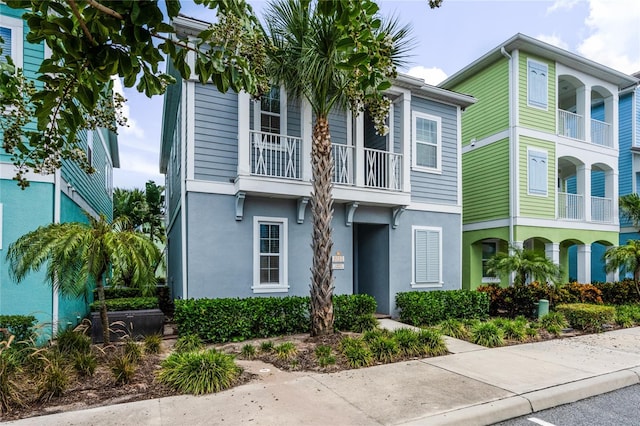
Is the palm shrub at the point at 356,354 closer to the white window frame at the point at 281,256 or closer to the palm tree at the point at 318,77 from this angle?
the palm tree at the point at 318,77

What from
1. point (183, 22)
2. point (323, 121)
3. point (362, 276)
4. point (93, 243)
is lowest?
point (362, 276)

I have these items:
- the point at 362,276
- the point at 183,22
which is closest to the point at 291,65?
the point at 183,22

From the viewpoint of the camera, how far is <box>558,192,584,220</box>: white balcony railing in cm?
1491

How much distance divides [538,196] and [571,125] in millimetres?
3996

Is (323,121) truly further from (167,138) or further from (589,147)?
(589,147)

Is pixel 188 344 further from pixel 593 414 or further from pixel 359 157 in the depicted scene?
pixel 593 414

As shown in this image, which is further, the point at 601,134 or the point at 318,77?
the point at 601,134

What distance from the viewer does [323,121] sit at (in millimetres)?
7859

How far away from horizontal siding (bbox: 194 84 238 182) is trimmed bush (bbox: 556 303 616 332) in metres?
8.89

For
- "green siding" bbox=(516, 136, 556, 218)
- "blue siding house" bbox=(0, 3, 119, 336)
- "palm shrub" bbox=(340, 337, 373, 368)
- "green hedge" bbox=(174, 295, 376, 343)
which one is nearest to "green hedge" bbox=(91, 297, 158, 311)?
"blue siding house" bbox=(0, 3, 119, 336)

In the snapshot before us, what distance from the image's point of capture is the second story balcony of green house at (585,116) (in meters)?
15.0

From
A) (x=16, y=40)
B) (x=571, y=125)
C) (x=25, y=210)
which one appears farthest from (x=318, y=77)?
(x=571, y=125)

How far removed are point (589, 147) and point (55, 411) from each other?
57.9ft

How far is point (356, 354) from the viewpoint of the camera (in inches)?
249
